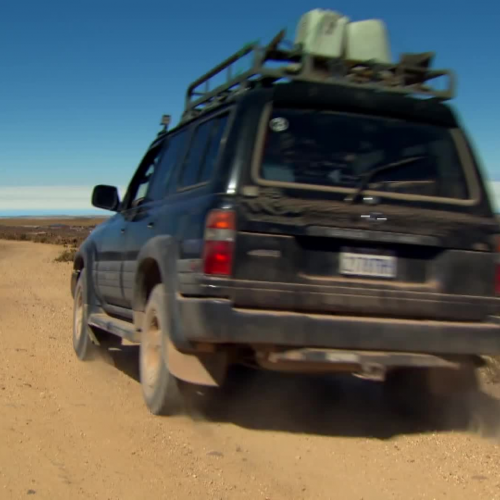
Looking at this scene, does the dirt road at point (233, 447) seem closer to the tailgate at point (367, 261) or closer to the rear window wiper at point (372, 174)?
the tailgate at point (367, 261)

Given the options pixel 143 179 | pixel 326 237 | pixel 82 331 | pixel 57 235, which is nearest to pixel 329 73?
Result: pixel 326 237

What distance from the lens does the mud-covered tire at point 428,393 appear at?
5.43 m

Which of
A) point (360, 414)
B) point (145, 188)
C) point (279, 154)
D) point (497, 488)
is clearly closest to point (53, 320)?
point (145, 188)

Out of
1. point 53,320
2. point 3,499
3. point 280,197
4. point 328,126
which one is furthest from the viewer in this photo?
point 53,320

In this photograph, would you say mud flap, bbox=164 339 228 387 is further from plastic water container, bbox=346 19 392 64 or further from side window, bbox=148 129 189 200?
plastic water container, bbox=346 19 392 64

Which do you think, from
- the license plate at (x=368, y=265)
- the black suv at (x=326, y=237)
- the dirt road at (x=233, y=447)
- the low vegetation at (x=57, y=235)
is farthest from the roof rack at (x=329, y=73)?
the low vegetation at (x=57, y=235)

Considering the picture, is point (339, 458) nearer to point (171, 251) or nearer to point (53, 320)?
point (171, 251)

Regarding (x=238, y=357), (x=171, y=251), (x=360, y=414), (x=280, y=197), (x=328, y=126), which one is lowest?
(x=360, y=414)

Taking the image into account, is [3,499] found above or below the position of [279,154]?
below

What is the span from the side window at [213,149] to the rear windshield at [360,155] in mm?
386

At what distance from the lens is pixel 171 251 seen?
4996 mm

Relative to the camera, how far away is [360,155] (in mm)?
4926

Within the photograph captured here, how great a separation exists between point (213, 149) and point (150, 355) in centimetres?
152

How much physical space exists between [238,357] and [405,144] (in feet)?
5.53
